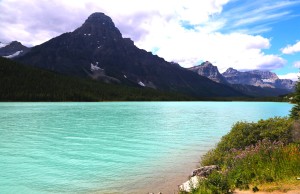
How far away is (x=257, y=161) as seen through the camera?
61.7 ft

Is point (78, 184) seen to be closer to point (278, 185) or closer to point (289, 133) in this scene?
point (278, 185)

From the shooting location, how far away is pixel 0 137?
1647 inches

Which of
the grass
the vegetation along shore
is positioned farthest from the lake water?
the grass

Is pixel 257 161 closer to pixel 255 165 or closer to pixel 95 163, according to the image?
pixel 255 165

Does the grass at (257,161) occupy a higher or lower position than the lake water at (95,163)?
higher

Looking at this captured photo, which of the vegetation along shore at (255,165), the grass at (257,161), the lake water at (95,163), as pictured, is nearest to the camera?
the vegetation along shore at (255,165)

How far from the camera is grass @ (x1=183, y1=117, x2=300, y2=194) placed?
1445 cm

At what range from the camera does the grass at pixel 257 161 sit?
14.4 meters

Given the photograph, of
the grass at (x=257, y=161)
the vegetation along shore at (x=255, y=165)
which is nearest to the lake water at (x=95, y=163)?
the vegetation along shore at (x=255, y=165)

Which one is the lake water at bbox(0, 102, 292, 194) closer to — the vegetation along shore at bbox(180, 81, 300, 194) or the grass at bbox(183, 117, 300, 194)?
the vegetation along shore at bbox(180, 81, 300, 194)

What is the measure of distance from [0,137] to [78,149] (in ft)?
46.1

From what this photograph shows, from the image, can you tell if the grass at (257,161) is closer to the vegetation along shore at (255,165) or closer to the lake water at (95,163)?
the vegetation along shore at (255,165)

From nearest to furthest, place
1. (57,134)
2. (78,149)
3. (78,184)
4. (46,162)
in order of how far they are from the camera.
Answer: (78,184) → (46,162) → (78,149) → (57,134)

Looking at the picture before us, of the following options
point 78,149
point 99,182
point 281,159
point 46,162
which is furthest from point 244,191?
point 78,149
